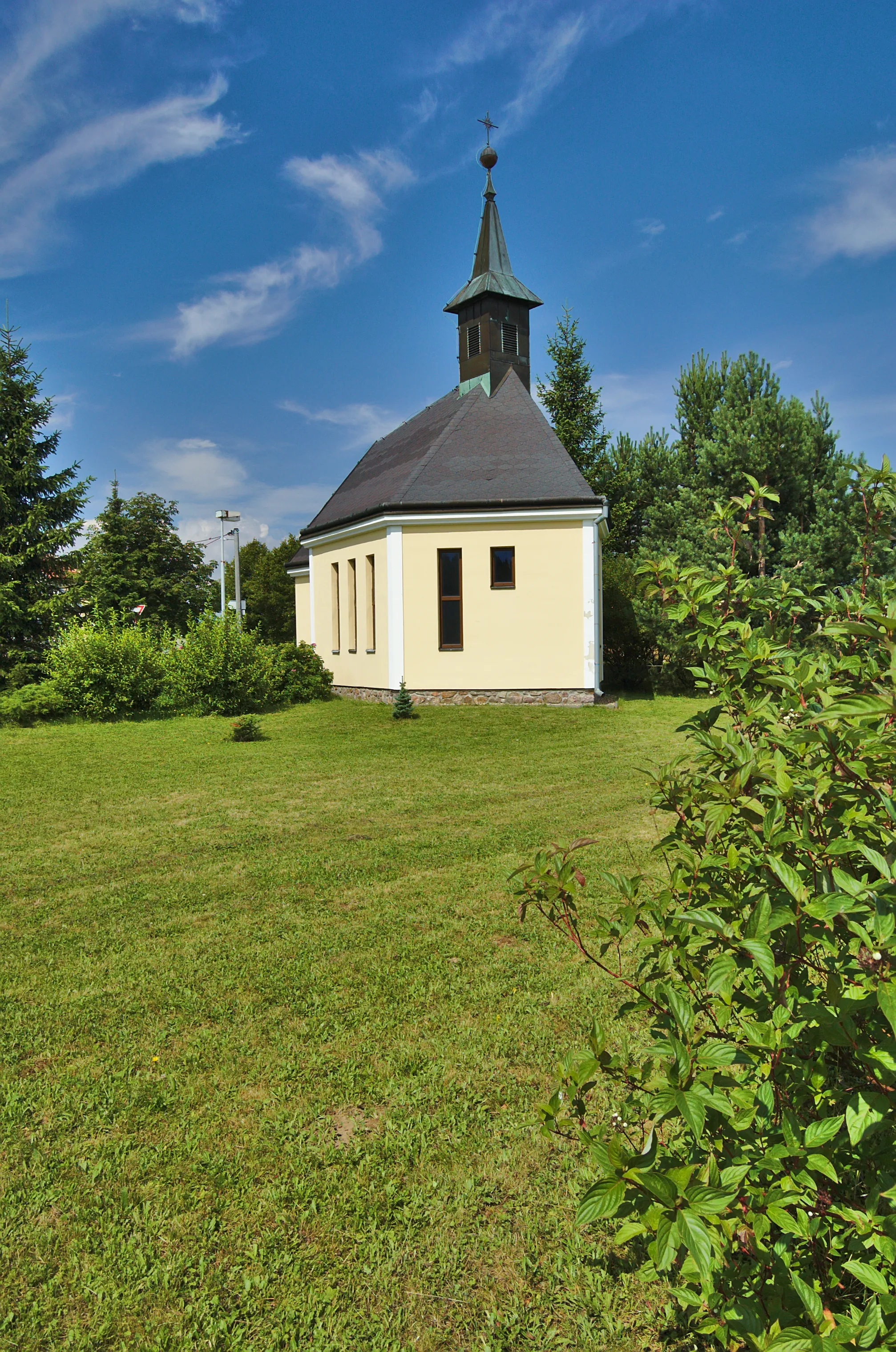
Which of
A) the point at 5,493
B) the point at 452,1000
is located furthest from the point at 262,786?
the point at 5,493

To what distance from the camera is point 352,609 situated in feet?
71.1

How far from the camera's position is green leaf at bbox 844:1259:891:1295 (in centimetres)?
129

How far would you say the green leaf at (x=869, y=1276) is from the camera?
129cm

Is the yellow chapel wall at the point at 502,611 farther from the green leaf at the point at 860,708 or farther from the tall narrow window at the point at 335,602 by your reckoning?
the green leaf at the point at 860,708

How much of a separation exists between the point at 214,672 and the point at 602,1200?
17.7m

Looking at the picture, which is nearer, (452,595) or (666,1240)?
(666,1240)

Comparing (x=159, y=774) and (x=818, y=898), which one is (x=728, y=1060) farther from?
(x=159, y=774)

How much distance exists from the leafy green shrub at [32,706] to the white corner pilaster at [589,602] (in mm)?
12438

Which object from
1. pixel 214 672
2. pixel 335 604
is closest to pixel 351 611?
pixel 335 604

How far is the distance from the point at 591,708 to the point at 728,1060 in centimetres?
1658

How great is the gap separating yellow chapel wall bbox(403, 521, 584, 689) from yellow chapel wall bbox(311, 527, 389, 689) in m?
0.92

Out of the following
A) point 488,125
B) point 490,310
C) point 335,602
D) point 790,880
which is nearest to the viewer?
point 790,880

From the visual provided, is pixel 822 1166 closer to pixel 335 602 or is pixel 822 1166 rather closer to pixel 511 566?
pixel 511 566

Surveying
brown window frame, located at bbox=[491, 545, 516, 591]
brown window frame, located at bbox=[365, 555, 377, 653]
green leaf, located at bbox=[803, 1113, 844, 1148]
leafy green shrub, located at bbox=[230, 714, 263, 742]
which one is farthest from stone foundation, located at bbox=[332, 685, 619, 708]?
green leaf, located at bbox=[803, 1113, 844, 1148]
